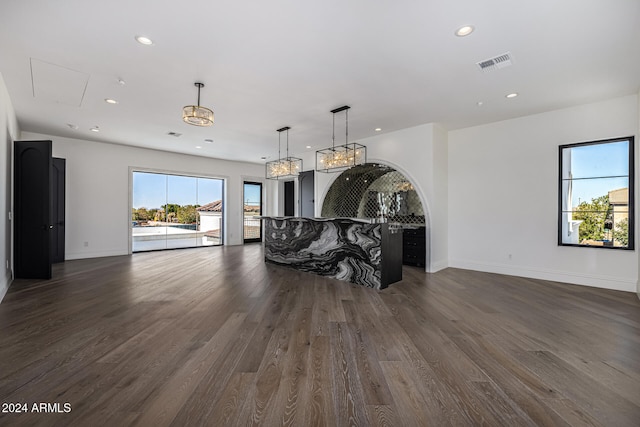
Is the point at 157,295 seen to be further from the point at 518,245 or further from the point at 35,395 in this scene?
the point at 518,245

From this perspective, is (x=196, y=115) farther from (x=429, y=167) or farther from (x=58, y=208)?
(x=58, y=208)

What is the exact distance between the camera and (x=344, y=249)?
5070 mm

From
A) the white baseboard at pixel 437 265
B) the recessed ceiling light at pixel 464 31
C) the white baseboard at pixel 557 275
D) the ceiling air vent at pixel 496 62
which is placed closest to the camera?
the recessed ceiling light at pixel 464 31

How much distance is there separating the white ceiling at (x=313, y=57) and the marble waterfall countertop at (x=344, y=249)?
210 centimetres

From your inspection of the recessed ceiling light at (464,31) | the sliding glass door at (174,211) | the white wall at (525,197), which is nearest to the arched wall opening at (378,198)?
the white wall at (525,197)

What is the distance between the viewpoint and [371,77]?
376cm

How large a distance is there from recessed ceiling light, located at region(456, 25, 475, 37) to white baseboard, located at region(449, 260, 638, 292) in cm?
449

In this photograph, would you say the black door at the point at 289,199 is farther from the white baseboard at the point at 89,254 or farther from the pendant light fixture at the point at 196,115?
the pendant light fixture at the point at 196,115

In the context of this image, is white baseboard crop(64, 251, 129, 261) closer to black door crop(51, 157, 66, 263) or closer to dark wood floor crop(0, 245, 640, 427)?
black door crop(51, 157, 66, 263)

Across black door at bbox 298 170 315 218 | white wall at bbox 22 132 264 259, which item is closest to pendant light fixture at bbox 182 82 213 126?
black door at bbox 298 170 315 218

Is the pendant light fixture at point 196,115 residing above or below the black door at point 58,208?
above

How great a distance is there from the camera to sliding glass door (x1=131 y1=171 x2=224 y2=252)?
27.0ft

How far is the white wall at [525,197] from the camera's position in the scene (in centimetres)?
456

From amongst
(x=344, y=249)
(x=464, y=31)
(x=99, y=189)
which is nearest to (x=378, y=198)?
(x=344, y=249)
